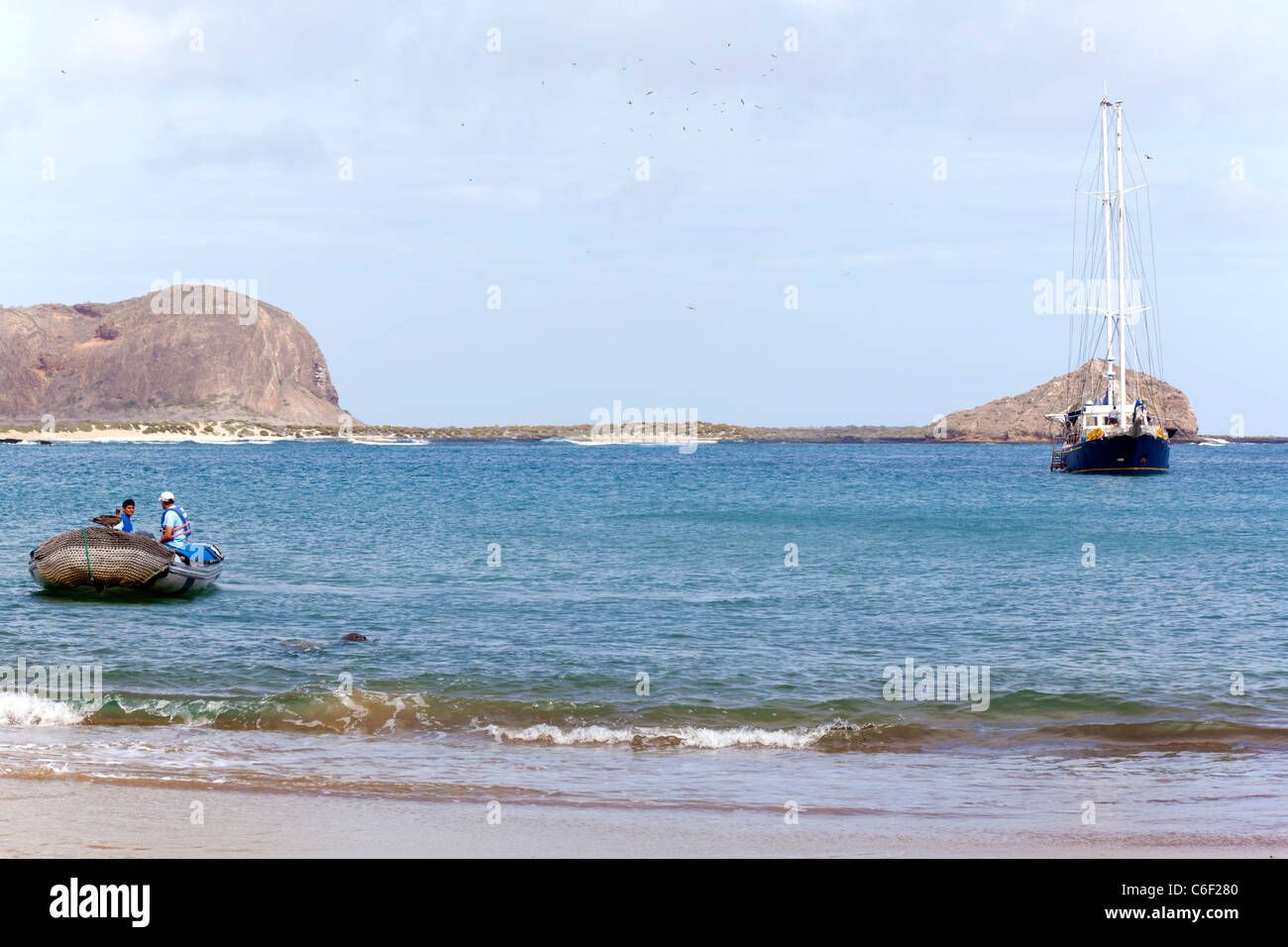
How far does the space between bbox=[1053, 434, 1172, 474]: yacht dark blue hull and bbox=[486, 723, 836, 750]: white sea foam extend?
216 feet

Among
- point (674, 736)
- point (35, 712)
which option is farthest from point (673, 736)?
point (35, 712)

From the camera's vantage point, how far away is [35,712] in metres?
13.3

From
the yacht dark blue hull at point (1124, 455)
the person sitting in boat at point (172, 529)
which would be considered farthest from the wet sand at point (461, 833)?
the yacht dark blue hull at point (1124, 455)

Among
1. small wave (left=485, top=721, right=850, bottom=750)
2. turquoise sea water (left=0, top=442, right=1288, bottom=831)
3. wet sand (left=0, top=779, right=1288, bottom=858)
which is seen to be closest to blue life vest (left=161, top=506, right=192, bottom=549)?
turquoise sea water (left=0, top=442, right=1288, bottom=831)

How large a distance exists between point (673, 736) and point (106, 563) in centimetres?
1410

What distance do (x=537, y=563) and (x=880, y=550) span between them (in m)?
10.6

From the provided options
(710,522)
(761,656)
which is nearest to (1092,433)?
(710,522)

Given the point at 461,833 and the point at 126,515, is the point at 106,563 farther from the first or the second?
the point at 461,833

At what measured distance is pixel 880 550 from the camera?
3434 cm

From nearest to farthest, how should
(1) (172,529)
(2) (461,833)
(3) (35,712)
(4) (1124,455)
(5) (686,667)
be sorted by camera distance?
(2) (461,833), (3) (35,712), (5) (686,667), (1) (172,529), (4) (1124,455)

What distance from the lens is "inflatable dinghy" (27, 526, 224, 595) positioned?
22109mm

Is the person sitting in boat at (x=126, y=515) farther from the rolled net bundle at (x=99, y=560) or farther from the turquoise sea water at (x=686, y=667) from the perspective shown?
the turquoise sea water at (x=686, y=667)

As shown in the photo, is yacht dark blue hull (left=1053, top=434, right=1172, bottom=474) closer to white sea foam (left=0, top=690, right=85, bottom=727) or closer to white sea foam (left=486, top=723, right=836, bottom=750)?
white sea foam (left=486, top=723, right=836, bottom=750)

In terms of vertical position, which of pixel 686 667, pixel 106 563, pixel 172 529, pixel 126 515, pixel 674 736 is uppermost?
pixel 126 515
